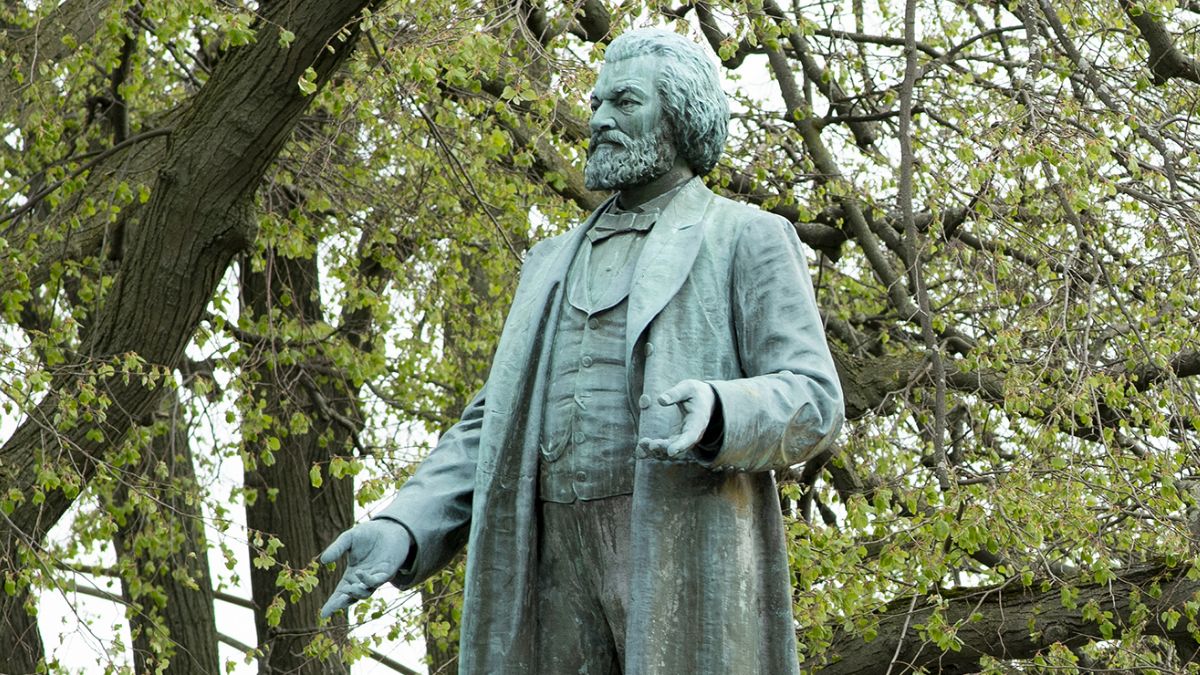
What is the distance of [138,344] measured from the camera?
1011 centimetres

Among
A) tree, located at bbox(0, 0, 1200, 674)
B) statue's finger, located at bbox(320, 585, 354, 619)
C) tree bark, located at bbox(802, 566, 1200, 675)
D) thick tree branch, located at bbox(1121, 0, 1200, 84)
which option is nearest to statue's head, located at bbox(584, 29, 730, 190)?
statue's finger, located at bbox(320, 585, 354, 619)

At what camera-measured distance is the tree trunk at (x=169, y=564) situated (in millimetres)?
11602

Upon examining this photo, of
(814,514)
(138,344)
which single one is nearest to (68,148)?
(138,344)

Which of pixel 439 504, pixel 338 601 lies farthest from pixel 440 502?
pixel 338 601

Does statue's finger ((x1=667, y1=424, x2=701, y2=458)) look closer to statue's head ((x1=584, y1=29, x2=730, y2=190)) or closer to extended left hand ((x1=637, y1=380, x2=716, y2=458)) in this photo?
extended left hand ((x1=637, y1=380, x2=716, y2=458))

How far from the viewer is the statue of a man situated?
14.0 feet

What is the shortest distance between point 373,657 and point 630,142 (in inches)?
303

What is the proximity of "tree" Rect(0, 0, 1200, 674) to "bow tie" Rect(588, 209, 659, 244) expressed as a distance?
13.6 feet

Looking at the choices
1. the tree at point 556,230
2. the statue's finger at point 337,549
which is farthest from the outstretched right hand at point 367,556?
the tree at point 556,230

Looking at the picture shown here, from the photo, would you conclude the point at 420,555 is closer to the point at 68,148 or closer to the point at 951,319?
the point at 951,319

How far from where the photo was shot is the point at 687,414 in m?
3.96

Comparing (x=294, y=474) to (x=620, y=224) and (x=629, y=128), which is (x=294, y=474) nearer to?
(x=620, y=224)

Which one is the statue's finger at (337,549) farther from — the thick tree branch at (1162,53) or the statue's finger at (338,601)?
the thick tree branch at (1162,53)

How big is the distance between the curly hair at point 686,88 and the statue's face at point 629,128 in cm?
2
